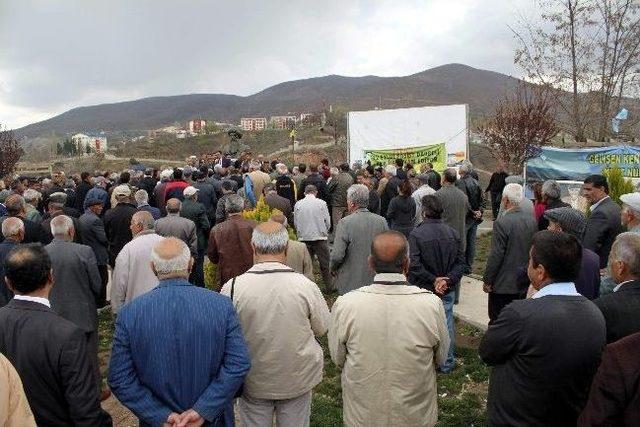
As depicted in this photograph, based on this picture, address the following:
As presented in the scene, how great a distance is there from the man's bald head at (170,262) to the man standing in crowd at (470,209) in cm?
623

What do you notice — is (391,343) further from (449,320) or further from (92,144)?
(92,144)

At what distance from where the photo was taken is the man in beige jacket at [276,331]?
3.40 m

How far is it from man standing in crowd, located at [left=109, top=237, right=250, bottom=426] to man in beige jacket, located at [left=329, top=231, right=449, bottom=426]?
29.4 inches

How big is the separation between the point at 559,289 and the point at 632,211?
203cm

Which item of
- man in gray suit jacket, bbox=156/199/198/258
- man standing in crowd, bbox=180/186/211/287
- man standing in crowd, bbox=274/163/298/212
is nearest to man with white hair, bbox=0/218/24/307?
man in gray suit jacket, bbox=156/199/198/258

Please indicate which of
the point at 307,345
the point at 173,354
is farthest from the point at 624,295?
the point at 173,354

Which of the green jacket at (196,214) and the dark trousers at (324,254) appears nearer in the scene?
the green jacket at (196,214)

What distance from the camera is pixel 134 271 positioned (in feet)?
17.6

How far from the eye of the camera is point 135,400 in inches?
113

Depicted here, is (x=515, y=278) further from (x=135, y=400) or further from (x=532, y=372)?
(x=135, y=400)

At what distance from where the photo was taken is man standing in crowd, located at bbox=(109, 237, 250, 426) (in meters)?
2.86

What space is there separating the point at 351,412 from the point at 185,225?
3.98m

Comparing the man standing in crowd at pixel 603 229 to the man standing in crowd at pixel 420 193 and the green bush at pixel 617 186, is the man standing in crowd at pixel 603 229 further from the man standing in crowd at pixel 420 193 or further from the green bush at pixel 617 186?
the green bush at pixel 617 186

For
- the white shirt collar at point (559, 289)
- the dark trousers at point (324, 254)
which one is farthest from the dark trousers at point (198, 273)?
the white shirt collar at point (559, 289)
